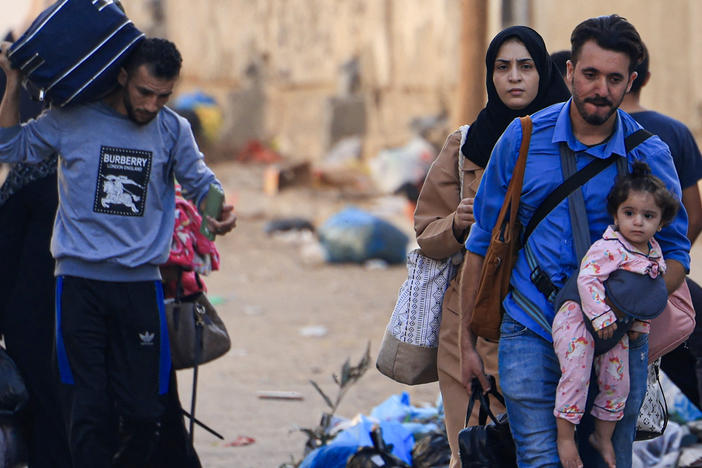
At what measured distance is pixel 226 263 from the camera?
11.6 meters

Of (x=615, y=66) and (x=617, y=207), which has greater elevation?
(x=615, y=66)

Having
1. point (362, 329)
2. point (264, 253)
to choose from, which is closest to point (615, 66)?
point (362, 329)

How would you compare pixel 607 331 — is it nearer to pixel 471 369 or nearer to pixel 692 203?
pixel 471 369

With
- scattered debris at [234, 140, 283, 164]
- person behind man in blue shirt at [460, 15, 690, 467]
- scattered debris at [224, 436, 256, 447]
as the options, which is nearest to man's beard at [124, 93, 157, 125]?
person behind man in blue shirt at [460, 15, 690, 467]

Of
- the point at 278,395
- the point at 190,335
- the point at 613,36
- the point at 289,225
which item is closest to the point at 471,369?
the point at 613,36

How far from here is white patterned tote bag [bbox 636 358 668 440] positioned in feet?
11.0

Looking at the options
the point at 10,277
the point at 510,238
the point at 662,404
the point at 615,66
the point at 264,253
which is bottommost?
the point at 264,253

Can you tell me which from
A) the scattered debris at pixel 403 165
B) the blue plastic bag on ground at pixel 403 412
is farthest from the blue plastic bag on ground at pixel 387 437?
the scattered debris at pixel 403 165

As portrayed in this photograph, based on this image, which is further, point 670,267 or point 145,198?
point 145,198

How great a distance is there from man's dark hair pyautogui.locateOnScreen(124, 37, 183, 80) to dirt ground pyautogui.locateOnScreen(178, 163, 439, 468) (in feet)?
6.41

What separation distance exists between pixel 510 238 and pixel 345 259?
815 cm

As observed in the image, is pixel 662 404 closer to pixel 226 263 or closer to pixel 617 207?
pixel 617 207

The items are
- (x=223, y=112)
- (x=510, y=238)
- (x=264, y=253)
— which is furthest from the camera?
(x=223, y=112)

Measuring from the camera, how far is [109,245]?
404cm
